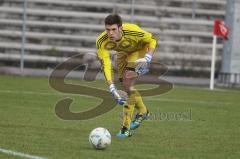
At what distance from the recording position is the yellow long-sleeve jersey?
10.9 metres

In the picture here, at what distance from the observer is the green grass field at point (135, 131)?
29.6 ft

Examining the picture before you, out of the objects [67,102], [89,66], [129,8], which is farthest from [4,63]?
[67,102]

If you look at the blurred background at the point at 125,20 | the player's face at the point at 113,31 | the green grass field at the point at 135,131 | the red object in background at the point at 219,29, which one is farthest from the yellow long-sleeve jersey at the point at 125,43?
the blurred background at the point at 125,20

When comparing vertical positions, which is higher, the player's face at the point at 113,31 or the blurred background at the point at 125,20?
the player's face at the point at 113,31

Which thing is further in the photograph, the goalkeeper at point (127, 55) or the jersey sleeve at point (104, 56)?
the jersey sleeve at point (104, 56)

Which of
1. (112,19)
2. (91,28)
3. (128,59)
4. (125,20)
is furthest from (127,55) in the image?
(91,28)

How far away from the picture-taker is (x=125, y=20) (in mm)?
26766

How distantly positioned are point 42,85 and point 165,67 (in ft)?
20.9

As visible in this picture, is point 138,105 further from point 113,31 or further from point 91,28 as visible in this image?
point 91,28

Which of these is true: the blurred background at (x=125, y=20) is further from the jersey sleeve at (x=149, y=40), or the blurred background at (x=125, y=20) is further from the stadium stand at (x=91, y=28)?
the jersey sleeve at (x=149, y=40)

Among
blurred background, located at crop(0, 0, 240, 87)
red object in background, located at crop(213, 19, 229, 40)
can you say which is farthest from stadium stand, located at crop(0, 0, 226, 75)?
red object in background, located at crop(213, 19, 229, 40)

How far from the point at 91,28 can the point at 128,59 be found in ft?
50.8

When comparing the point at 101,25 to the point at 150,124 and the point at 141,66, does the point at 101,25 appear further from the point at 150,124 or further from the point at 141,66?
the point at 141,66

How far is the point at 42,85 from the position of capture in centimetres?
2097
